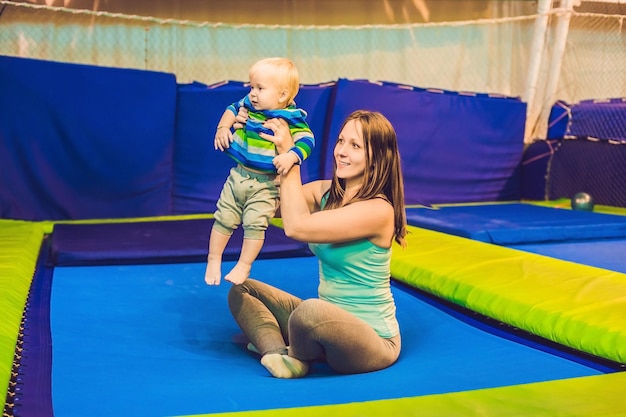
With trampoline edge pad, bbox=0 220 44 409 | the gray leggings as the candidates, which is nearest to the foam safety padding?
trampoline edge pad, bbox=0 220 44 409

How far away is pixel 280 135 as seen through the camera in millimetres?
2100

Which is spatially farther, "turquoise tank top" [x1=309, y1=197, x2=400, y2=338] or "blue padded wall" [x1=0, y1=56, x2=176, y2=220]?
"blue padded wall" [x1=0, y1=56, x2=176, y2=220]

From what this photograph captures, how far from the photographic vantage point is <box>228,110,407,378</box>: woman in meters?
1.98

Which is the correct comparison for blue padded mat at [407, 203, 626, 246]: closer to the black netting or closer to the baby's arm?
the black netting

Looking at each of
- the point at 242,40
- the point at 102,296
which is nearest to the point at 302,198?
the point at 102,296

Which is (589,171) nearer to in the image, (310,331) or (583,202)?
(583,202)

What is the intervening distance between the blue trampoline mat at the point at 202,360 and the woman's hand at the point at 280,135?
2.02 ft

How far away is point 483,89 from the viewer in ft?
20.7

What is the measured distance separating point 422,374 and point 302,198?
56 centimetres

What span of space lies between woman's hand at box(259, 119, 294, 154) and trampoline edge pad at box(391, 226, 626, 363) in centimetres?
100

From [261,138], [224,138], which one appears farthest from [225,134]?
[261,138]

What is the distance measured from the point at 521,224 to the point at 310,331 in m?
2.56

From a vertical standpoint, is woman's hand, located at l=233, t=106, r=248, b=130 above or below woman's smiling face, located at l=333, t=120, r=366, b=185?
above

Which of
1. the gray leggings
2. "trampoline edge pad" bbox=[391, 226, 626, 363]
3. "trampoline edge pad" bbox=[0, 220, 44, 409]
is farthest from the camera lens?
"trampoline edge pad" bbox=[391, 226, 626, 363]
